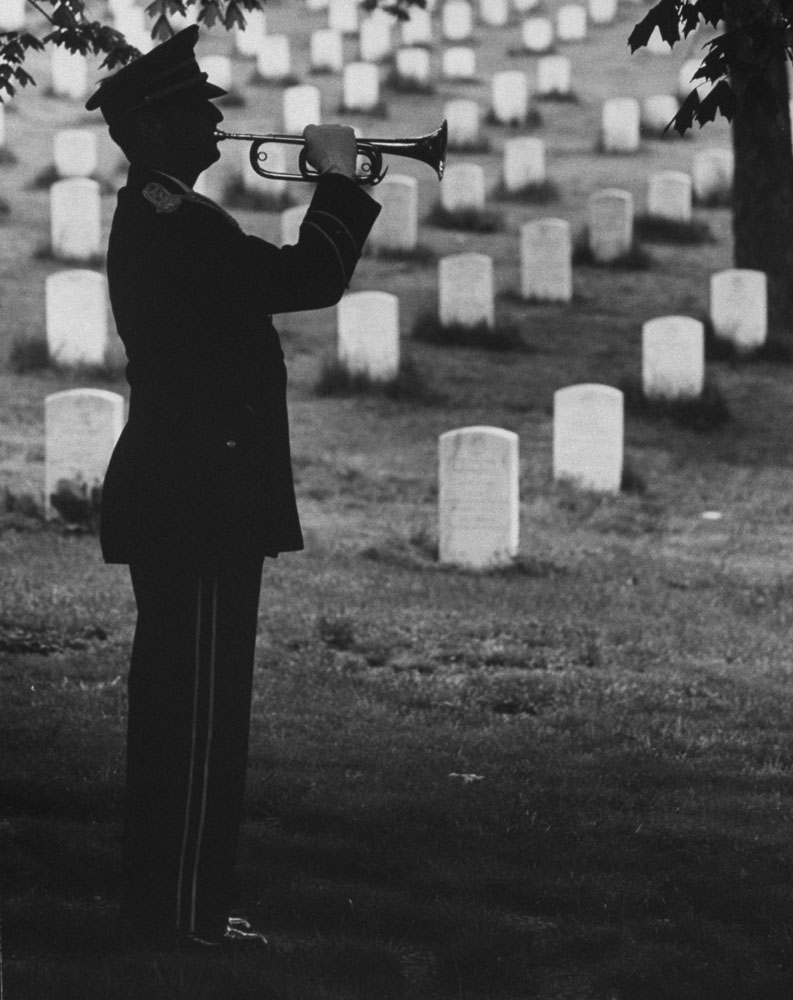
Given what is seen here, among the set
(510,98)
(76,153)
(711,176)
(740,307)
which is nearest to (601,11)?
(510,98)

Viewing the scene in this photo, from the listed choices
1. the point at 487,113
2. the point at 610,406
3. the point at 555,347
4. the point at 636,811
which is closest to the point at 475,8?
the point at 487,113

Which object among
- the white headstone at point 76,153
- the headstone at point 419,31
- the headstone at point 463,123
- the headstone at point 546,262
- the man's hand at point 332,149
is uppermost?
the headstone at point 419,31

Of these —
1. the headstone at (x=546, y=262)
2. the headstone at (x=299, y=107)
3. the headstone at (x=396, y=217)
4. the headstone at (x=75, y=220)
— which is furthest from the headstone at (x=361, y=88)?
the headstone at (x=546, y=262)

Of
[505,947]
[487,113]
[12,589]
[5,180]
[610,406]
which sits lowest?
[505,947]

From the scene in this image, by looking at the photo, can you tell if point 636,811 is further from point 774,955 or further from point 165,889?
point 165,889

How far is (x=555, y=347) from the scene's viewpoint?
13727 mm

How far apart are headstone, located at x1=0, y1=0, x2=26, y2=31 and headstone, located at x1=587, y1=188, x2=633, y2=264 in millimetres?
9262

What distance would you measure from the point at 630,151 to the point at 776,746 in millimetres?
15164

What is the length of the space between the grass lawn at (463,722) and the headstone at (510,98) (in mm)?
8286

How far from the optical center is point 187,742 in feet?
12.8

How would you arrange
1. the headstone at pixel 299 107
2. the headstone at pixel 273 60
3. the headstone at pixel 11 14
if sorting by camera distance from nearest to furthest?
1. the headstone at pixel 299 107
2. the headstone at pixel 11 14
3. the headstone at pixel 273 60

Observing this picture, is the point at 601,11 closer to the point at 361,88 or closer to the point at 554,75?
the point at 554,75

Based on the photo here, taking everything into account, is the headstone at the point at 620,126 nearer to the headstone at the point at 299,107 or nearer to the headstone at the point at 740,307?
the headstone at the point at 299,107

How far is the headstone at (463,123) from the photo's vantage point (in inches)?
786
